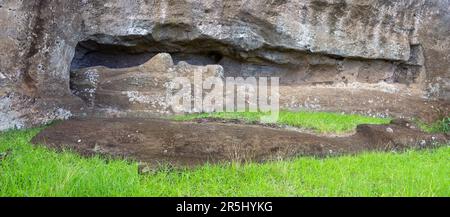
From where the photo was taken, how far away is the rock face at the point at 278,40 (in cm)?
1335

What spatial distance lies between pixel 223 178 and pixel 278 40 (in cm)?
1053

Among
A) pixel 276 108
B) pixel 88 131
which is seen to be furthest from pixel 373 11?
pixel 88 131

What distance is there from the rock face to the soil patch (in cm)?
341

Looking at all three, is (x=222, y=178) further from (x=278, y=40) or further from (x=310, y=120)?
(x=278, y=40)

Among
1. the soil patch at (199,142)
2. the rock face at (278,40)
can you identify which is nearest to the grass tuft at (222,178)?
the soil patch at (199,142)

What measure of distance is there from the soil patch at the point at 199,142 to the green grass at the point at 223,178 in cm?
72

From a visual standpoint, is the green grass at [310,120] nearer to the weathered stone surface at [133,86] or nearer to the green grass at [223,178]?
the weathered stone surface at [133,86]

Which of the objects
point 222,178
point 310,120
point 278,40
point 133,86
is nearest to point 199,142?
point 222,178

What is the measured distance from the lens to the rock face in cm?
1335

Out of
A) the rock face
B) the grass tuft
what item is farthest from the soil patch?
the rock face

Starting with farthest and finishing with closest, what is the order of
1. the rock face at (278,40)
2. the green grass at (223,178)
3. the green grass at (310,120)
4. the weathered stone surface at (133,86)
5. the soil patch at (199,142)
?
the rock face at (278,40) < the weathered stone surface at (133,86) < the green grass at (310,120) < the soil patch at (199,142) < the green grass at (223,178)

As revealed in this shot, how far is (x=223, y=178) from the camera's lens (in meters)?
5.23
